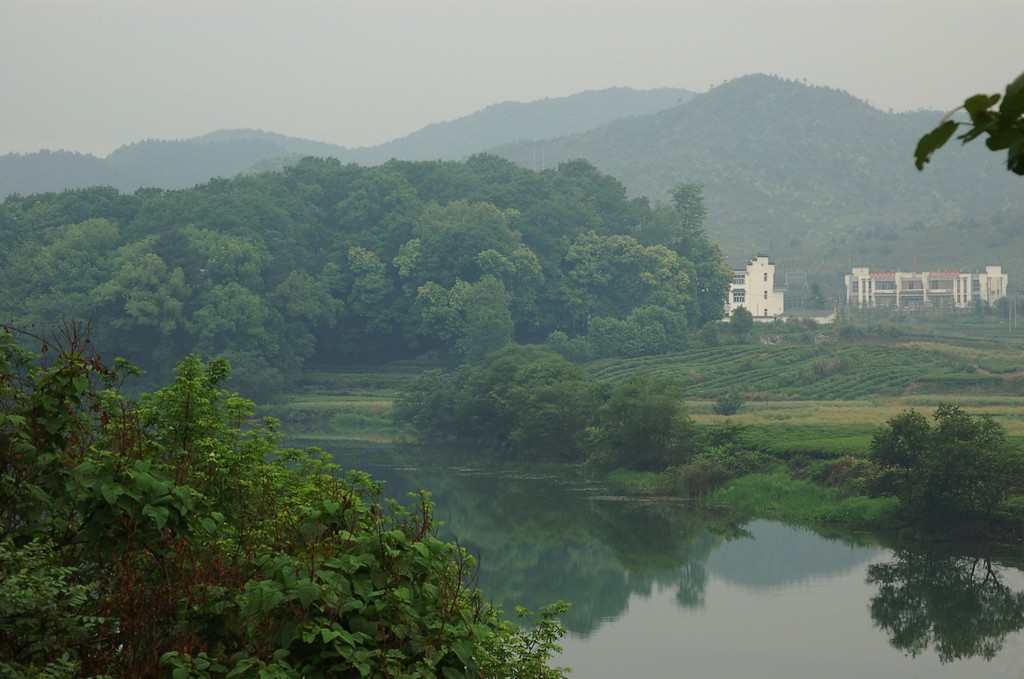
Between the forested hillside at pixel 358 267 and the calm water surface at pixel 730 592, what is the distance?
2633cm

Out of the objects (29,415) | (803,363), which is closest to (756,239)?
(803,363)

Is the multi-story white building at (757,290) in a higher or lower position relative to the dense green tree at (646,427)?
higher

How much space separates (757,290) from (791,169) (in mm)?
95416

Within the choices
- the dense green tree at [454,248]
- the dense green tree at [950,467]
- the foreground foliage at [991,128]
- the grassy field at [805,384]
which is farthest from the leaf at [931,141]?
the dense green tree at [454,248]

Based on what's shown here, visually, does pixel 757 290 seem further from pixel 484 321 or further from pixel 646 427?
pixel 646 427

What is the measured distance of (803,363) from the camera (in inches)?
Result: 2185

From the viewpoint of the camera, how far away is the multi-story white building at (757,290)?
84.3 meters

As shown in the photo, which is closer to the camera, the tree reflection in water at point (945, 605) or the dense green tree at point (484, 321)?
the tree reflection in water at point (945, 605)

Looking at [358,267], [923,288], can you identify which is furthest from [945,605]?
[923,288]

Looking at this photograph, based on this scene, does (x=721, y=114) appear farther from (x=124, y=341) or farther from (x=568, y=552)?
(x=568, y=552)

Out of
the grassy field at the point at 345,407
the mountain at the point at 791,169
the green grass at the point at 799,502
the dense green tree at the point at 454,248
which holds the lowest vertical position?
the green grass at the point at 799,502

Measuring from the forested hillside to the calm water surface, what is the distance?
26327mm

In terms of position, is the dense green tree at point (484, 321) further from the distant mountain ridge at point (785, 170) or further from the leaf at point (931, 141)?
the distant mountain ridge at point (785, 170)

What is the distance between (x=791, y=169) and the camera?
176 m
